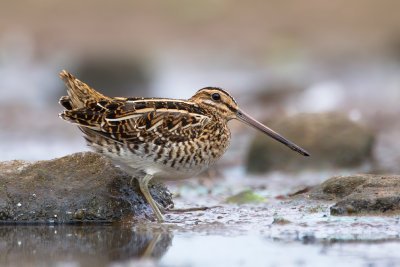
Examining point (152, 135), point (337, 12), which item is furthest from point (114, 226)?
point (337, 12)

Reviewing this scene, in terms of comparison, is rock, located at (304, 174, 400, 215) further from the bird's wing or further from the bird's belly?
the bird's wing

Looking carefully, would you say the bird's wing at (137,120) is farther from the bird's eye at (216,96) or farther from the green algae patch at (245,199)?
the green algae patch at (245,199)

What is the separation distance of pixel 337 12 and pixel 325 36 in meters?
1.95

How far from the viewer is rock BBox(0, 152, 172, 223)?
5.96 metres

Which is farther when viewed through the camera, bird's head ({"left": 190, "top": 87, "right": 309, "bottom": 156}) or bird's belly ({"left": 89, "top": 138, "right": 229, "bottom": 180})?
bird's head ({"left": 190, "top": 87, "right": 309, "bottom": 156})

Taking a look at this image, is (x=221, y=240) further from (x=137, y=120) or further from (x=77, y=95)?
(x=77, y=95)

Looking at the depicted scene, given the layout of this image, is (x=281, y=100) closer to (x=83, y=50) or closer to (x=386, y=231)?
(x=83, y=50)

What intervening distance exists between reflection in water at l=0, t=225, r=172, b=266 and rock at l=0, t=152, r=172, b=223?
6.5 inches

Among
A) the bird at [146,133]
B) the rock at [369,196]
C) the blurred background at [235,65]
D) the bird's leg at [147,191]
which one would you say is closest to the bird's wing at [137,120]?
the bird at [146,133]

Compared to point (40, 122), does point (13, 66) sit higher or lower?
higher

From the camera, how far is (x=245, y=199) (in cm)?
712

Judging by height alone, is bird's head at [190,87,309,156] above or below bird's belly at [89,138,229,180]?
above

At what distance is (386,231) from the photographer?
17.2ft

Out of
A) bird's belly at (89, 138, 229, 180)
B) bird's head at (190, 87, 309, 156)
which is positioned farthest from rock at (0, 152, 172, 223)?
bird's head at (190, 87, 309, 156)
